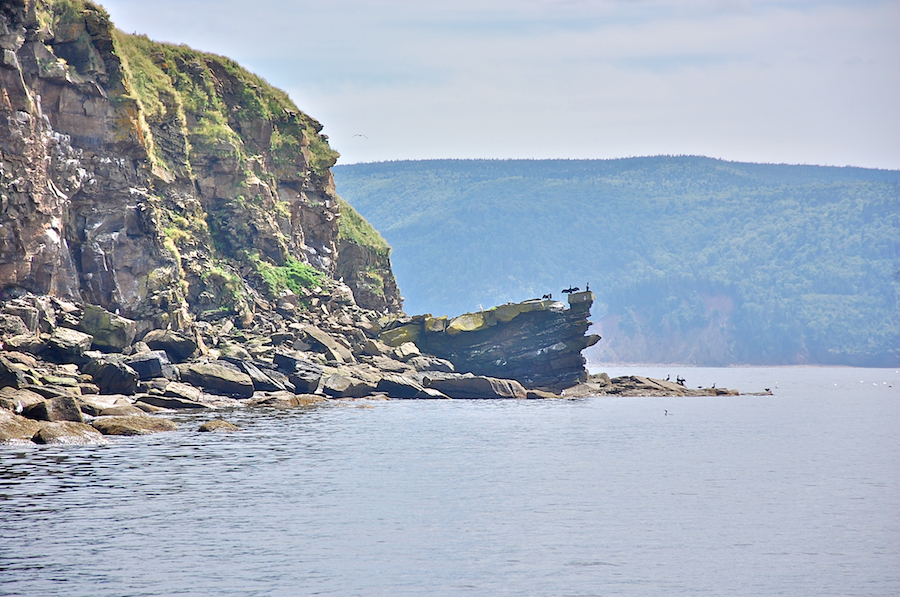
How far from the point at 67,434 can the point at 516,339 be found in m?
48.5

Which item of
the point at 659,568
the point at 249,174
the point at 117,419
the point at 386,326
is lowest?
the point at 659,568

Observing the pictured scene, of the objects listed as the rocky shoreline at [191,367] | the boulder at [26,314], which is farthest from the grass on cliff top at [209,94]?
the boulder at [26,314]

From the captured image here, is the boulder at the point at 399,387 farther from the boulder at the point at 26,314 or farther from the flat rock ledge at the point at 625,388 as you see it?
the boulder at the point at 26,314

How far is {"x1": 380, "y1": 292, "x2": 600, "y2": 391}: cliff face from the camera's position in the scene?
289 feet

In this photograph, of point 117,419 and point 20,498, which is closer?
point 20,498

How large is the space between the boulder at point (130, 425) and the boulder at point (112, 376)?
8.54m

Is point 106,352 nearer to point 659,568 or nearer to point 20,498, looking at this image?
point 20,498

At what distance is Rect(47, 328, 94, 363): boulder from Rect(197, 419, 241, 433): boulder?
12.7 m

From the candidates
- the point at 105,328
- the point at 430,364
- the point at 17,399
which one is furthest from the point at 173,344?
the point at 430,364

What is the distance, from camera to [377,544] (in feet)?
96.6

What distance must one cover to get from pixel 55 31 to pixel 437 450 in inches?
1679

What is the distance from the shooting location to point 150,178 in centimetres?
7812

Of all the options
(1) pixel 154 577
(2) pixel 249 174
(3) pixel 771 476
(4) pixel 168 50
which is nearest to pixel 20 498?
(1) pixel 154 577

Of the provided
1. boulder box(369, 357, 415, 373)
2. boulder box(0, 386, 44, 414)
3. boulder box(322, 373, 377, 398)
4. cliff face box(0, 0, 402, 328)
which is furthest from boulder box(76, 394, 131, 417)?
boulder box(369, 357, 415, 373)
